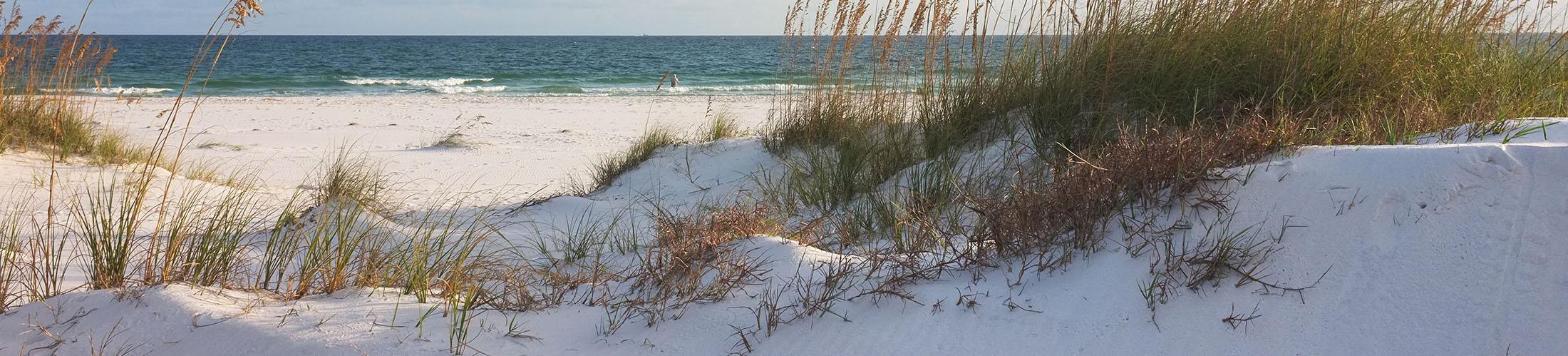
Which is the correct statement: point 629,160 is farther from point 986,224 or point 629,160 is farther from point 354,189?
point 986,224

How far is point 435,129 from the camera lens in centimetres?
1047

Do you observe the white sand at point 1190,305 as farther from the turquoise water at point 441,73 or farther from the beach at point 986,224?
the turquoise water at point 441,73

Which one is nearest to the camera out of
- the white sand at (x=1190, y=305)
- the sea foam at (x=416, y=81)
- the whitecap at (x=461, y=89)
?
the white sand at (x=1190, y=305)

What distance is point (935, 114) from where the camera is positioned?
181 inches

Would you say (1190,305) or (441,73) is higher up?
(1190,305)

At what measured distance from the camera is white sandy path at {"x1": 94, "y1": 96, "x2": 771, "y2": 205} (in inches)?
263

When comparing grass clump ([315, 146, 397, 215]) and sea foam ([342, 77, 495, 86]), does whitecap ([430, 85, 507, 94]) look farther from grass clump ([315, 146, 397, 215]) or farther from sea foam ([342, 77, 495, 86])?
grass clump ([315, 146, 397, 215])

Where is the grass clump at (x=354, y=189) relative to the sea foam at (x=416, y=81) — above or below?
above

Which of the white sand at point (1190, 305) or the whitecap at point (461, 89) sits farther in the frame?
the whitecap at point (461, 89)

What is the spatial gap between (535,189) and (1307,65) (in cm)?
451

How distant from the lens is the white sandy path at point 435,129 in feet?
21.9

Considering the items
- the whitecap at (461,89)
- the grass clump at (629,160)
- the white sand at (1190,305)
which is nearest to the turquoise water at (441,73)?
the whitecap at (461,89)

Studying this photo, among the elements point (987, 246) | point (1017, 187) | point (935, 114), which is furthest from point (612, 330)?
point (935, 114)

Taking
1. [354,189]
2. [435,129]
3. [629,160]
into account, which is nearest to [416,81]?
[435,129]
